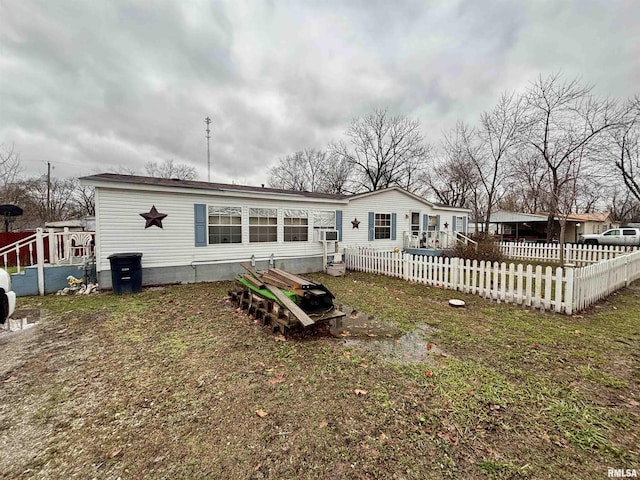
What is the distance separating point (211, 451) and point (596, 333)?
606cm

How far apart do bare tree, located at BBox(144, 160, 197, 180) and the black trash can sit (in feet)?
102

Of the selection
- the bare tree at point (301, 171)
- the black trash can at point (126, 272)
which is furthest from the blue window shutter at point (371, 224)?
the bare tree at point (301, 171)

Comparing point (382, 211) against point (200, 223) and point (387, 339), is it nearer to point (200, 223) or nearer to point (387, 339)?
point (200, 223)

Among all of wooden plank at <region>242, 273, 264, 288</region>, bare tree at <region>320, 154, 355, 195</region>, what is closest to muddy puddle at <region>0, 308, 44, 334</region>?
wooden plank at <region>242, 273, 264, 288</region>

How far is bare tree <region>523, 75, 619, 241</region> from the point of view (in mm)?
16609

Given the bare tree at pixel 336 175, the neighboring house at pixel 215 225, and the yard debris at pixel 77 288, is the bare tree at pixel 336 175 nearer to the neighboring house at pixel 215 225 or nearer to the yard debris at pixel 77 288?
the neighboring house at pixel 215 225

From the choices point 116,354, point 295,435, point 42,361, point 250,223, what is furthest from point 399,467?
point 250,223

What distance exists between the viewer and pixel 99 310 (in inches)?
227

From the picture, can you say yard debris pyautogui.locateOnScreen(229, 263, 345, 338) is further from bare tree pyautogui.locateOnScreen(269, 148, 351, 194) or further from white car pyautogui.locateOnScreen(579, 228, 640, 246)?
white car pyautogui.locateOnScreen(579, 228, 640, 246)

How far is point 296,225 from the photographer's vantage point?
10.8 meters

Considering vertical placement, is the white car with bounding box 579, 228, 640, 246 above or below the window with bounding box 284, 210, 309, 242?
below

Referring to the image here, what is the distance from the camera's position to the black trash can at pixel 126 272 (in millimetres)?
7011

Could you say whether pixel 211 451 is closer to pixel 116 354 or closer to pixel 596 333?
pixel 116 354

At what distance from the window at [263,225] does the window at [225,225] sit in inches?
17.7
